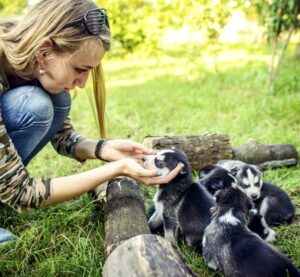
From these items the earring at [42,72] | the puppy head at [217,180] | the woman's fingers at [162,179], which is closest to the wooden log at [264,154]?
the puppy head at [217,180]

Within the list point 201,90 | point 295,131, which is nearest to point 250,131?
point 295,131

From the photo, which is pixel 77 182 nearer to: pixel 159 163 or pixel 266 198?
pixel 159 163

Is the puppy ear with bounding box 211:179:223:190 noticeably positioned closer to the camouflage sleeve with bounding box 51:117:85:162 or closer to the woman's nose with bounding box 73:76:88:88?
the woman's nose with bounding box 73:76:88:88

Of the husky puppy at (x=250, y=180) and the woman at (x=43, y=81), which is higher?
the woman at (x=43, y=81)

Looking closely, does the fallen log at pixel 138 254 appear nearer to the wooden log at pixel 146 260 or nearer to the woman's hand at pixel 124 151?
the wooden log at pixel 146 260

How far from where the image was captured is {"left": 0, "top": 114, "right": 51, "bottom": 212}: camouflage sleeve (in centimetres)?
259

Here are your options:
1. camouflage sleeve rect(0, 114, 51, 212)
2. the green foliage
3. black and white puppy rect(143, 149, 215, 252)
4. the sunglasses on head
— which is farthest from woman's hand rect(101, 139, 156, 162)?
the green foliage

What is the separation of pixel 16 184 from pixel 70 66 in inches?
32.3

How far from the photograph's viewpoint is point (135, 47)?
13328 mm

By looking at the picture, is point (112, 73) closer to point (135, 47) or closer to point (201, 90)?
point (135, 47)

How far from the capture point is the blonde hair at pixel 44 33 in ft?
8.61

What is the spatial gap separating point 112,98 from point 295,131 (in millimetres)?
3905

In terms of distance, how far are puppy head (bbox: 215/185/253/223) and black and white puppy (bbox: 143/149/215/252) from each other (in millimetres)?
145

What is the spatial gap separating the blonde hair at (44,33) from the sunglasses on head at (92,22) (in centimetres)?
2
